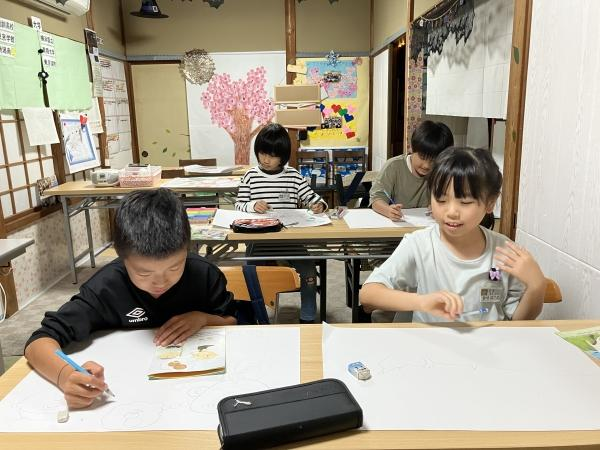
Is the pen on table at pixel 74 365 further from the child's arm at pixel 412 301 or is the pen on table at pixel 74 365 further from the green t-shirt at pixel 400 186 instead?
the green t-shirt at pixel 400 186

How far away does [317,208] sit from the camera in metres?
2.68

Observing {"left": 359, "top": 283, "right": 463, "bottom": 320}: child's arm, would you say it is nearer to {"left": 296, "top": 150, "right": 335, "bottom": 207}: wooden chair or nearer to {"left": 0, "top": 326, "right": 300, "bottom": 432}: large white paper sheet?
{"left": 0, "top": 326, "right": 300, "bottom": 432}: large white paper sheet

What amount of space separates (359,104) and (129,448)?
543 cm

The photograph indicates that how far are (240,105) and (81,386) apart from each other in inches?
203

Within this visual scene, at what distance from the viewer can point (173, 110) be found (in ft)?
18.7

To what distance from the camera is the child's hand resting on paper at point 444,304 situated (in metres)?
1.06

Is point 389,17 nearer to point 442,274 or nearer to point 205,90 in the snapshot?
point 205,90

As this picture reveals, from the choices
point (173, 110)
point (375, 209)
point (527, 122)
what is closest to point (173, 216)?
point (527, 122)

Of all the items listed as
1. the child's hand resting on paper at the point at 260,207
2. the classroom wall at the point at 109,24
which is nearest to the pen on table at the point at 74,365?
the child's hand resting on paper at the point at 260,207

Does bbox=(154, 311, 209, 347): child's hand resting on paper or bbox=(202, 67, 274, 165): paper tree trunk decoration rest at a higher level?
bbox=(202, 67, 274, 165): paper tree trunk decoration

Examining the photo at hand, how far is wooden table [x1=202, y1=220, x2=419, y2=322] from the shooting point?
7.40ft

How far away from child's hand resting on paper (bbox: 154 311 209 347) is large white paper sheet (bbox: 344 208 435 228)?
1.33 m

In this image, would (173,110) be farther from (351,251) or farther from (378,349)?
(378,349)

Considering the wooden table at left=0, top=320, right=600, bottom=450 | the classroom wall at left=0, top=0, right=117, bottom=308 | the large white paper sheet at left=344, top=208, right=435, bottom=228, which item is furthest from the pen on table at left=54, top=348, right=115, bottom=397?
the classroom wall at left=0, top=0, right=117, bottom=308
